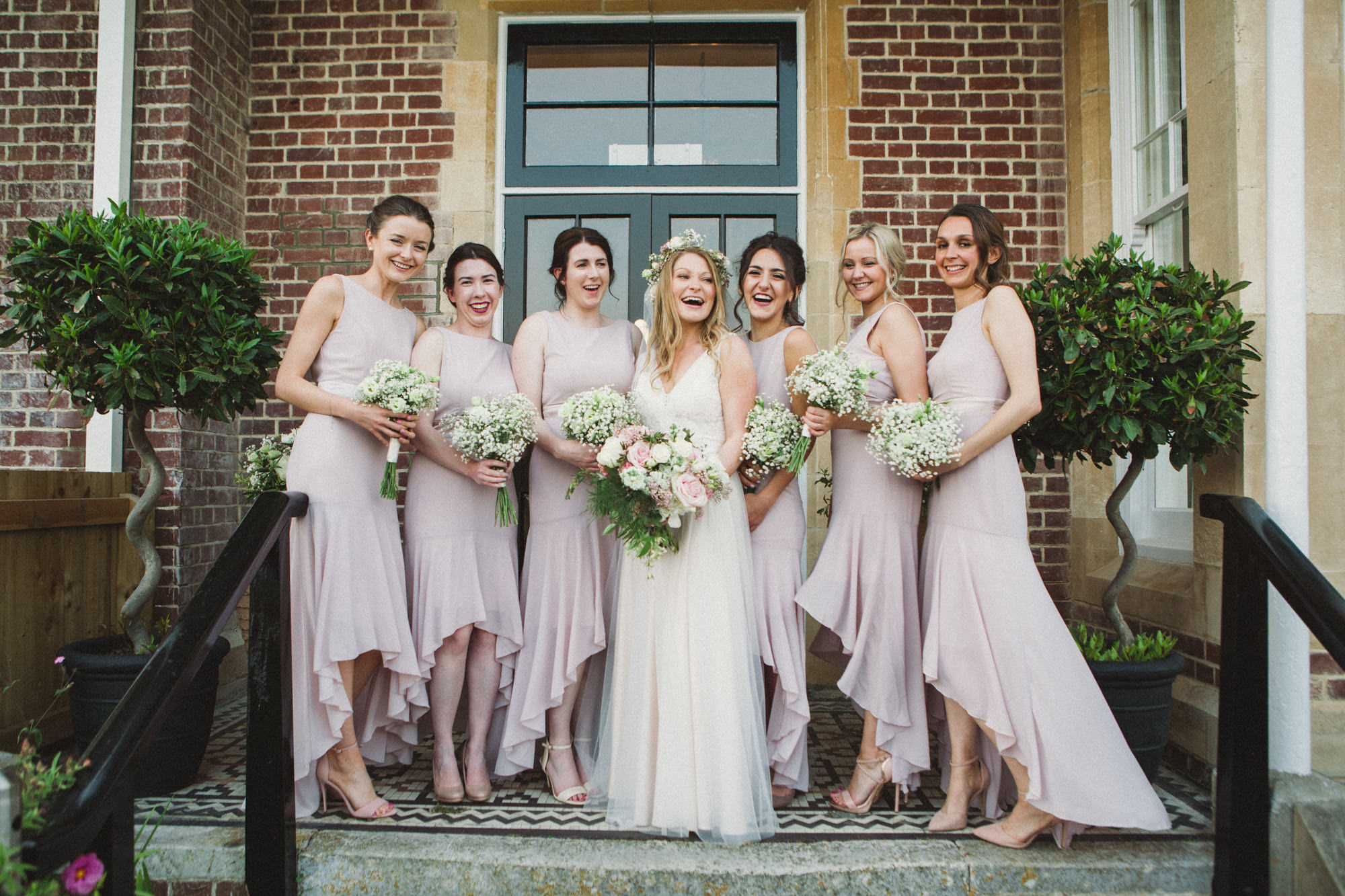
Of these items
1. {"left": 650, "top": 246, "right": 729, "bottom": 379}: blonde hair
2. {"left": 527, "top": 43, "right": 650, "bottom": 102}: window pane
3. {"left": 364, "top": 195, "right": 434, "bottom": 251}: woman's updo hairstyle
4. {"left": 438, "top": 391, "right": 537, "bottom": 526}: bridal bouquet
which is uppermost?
{"left": 527, "top": 43, "right": 650, "bottom": 102}: window pane

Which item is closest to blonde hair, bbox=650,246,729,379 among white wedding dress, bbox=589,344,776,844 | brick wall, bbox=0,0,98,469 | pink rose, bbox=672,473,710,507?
white wedding dress, bbox=589,344,776,844

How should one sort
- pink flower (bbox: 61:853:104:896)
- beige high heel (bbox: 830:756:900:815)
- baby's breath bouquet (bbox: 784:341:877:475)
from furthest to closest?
beige high heel (bbox: 830:756:900:815) → baby's breath bouquet (bbox: 784:341:877:475) → pink flower (bbox: 61:853:104:896)

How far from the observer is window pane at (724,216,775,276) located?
509cm

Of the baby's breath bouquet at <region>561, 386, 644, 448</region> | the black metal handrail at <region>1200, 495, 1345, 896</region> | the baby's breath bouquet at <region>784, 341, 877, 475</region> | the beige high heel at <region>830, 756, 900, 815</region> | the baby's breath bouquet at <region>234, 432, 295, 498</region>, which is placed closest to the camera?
the black metal handrail at <region>1200, 495, 1345, 896</region>

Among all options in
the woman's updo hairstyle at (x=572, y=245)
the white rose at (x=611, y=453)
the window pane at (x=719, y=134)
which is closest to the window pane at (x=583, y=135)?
the window pane at (x=719, y=134)

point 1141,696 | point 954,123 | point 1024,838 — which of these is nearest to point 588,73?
point 954,123

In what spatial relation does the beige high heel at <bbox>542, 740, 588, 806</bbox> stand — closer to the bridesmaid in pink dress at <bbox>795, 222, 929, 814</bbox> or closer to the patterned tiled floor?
the patterned tiled floor

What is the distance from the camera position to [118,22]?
4.38 meters

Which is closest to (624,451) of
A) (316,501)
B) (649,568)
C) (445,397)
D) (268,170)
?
(649,568)

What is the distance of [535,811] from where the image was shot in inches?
121

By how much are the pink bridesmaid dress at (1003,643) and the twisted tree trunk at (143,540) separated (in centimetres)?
312

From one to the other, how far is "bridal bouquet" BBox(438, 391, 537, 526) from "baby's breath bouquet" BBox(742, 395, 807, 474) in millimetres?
836

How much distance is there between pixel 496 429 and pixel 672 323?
2.66ft

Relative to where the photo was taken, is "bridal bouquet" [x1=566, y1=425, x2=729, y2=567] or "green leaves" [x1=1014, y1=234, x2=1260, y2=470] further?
"green leaves" [x1=1014, y1=234, x2=1260, y2=470]
